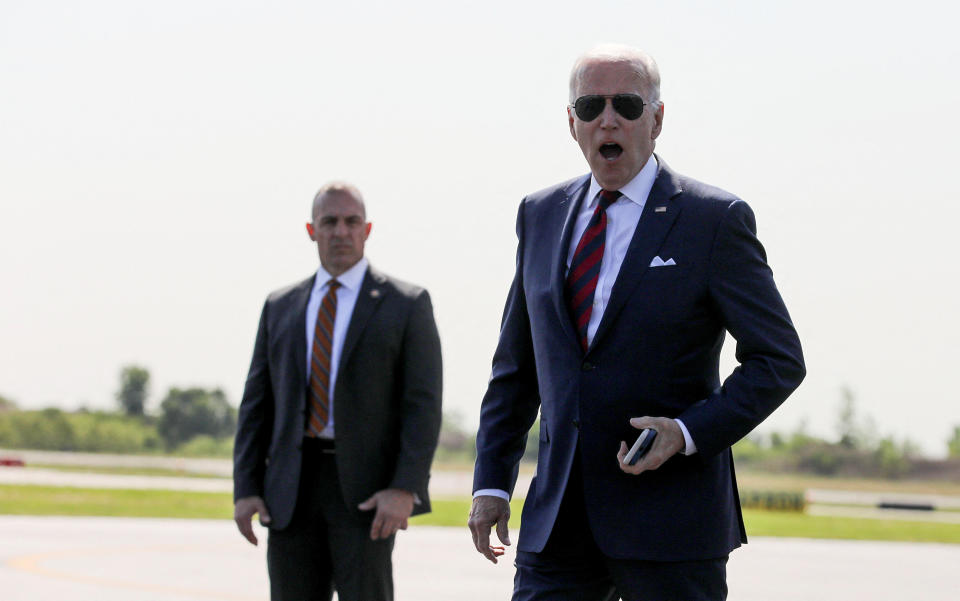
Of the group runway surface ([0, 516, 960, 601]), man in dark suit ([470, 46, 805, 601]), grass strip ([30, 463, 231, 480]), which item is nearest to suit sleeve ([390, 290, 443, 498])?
man in dark suit ([470, 46, 805, 601])

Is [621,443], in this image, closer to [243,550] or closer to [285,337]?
[285,337]

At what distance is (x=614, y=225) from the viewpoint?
395 cm

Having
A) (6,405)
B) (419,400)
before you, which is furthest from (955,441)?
(419,400)

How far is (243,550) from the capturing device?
15.9 metres

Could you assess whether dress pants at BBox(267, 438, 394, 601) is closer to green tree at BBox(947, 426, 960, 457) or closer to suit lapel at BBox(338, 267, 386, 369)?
suit lapel at BBox(338, 267, 386, 369)

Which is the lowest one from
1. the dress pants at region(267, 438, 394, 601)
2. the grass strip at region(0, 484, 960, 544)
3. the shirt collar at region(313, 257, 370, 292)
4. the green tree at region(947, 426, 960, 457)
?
the green tree at region(947, 426, 960, 457)

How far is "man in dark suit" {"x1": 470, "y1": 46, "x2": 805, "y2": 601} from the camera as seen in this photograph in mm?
3686

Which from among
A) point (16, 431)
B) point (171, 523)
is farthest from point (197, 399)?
point (171, 523)

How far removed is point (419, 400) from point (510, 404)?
230 centimetres

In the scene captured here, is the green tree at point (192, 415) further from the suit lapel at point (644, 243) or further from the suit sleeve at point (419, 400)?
the suit lapel at point (644, 243)

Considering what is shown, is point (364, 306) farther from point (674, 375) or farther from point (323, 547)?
point (674, 375)

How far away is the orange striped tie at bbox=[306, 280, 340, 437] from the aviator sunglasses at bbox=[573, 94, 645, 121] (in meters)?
2.79

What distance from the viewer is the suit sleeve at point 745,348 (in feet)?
11.9

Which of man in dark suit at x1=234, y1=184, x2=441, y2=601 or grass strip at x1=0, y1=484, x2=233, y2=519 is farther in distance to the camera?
grass strip at x1=0, y1=484, x2=233, y2=519
